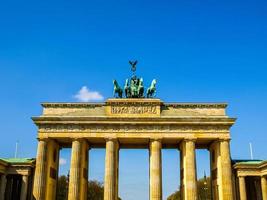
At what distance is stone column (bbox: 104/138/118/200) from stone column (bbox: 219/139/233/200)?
50.2 ft

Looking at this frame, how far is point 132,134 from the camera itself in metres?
50.1

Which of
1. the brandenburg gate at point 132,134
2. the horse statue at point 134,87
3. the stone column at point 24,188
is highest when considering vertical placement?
the horse statue at point 134,87

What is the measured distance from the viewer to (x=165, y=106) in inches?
2048

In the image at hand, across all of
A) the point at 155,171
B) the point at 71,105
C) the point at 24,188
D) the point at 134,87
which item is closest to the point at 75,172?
the point at 24,188

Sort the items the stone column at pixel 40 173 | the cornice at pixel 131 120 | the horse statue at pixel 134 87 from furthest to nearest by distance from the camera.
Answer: the horse statue at pixel 134 87 → the cornice at pixel 131 120 → the stone column at pixel 40 173

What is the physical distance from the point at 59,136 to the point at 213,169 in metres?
24.7

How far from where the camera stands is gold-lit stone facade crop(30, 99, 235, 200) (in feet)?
159

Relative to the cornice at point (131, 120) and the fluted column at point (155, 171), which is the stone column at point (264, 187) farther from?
the fluted column at point (155, 171)

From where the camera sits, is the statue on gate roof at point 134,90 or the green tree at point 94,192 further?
the green tree at point 94,192

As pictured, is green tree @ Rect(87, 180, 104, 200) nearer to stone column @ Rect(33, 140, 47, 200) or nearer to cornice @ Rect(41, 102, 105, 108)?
stone column @ Rect(33, 140, 47, 200)

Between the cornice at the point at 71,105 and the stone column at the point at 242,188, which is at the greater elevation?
the cornice at the point at 71,105

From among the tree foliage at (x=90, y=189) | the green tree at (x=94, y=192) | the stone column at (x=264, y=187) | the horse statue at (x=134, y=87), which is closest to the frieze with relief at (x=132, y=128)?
the horse statue at (x=134, y=87)

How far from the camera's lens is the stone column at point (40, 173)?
4731 centimetres

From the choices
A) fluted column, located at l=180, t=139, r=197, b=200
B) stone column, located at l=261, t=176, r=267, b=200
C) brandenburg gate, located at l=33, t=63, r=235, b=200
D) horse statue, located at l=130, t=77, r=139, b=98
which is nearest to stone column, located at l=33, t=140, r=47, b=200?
brandenburg gate, located at l=33, t=63, r=235, b=200
